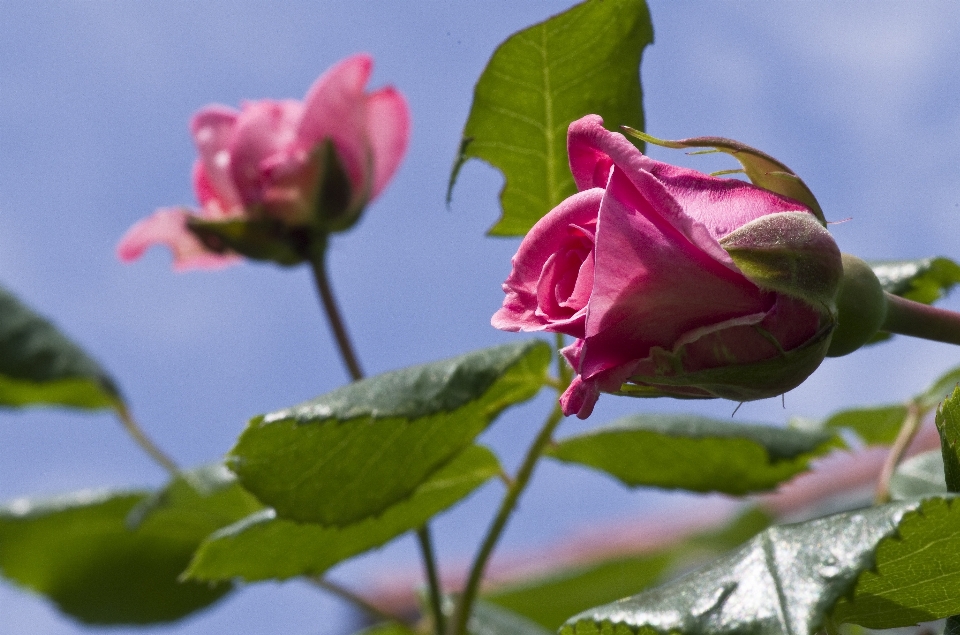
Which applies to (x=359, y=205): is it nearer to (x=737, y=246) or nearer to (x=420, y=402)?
(x=420, y=402)

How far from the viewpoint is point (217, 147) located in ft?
4.47

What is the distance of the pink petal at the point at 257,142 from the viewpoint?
1.31m

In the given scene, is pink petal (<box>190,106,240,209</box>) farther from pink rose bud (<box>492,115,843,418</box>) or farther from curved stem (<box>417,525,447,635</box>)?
pink rose bud (<box>492,115,843,418</box>)

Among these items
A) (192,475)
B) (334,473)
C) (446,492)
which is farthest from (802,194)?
(192,475)

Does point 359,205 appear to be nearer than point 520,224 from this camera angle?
No

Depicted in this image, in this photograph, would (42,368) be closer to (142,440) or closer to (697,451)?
(142,440)

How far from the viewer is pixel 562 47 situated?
0.72 m

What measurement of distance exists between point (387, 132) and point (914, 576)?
98 cm

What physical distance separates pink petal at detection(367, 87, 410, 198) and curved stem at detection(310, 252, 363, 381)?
0.12 metres

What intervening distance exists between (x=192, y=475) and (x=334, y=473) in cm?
46

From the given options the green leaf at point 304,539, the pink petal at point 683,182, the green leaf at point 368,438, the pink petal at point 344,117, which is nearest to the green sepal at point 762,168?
the pink petal at point 683,182

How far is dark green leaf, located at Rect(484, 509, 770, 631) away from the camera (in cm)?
158

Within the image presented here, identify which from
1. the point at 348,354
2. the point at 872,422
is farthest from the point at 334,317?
the point at 872,422

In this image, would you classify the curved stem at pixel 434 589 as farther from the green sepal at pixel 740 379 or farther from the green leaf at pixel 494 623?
the green sepal at pixel 740 379
